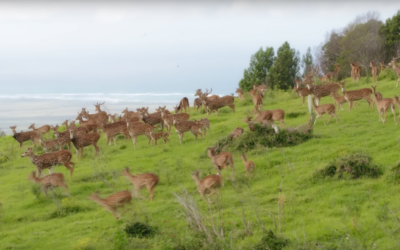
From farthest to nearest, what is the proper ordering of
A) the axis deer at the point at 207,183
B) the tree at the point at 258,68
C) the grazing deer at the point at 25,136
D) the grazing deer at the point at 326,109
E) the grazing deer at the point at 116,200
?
the tree at the point at 258,68 < the grazing deer at the point at 25,136 < the grazing deer at the point at 326,109 < the axis deer at the point at 207,183 < the grazing deer at the point at 116,200

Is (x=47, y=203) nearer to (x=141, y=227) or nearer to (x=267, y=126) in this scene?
(x=141, y=227)

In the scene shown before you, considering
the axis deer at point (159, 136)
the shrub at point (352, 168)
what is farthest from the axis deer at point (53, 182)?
the shrub at point (352, 168)

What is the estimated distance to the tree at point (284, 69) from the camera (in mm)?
60406

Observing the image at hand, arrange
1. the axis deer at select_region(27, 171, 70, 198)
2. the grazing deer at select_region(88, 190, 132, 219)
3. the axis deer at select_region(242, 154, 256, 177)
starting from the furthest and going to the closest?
the axis deer at select_region(27, 171, 70, 198), the axis deer at select_region(242, 154, 256, 177), the grazing deer at select_region(88, 190, 132, 219)

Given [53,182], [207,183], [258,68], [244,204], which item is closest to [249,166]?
[244,204]

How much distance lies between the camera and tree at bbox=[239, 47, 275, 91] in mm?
65250

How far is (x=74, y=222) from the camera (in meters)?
11.9

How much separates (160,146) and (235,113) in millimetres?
7319

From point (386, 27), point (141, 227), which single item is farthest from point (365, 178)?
point (386, 27)

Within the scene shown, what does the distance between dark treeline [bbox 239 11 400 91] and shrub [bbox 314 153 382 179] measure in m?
34.8

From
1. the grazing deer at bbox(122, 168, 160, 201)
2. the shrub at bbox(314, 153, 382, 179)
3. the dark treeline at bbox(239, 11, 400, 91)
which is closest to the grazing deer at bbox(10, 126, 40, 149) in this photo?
the grazing deer at bbox(122, 168, 160, 201)

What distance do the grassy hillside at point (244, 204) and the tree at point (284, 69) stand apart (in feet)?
138

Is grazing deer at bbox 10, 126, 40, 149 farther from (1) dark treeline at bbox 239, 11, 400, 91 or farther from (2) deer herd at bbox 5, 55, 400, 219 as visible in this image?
(1) dark treeline at bbox 239, 11, 400, 91

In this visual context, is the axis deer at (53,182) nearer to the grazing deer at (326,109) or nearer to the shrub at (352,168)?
the shrub at (352,168)
